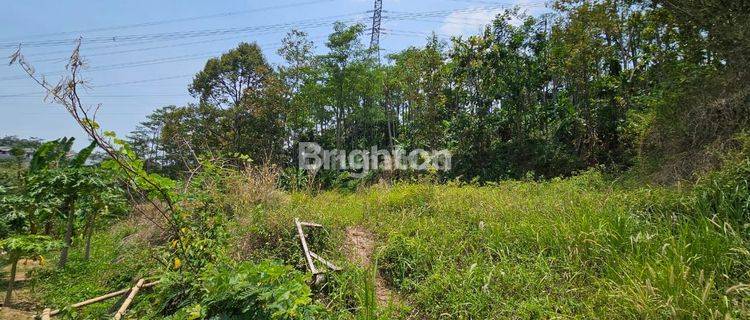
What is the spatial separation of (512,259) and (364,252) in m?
1.49

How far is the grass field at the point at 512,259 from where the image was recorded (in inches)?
92.9

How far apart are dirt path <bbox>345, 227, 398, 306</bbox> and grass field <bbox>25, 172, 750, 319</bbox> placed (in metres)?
0.02

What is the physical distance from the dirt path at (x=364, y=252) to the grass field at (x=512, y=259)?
18 millimetres

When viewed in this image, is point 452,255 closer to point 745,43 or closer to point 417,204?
point 417,204

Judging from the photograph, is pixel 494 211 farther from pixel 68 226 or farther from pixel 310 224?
pixel 68 226

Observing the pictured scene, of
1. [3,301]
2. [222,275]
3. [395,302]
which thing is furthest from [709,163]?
[3,301]

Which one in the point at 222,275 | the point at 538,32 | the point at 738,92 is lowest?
the point at 222,275

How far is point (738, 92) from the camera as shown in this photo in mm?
4547

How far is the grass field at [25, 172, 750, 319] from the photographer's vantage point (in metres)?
2.36

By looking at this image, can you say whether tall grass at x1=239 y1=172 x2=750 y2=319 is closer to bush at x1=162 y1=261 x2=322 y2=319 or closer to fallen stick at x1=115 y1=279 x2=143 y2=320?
bush at x1=162 y1=261 x2=322 y2=319

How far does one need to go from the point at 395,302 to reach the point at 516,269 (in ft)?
3.12

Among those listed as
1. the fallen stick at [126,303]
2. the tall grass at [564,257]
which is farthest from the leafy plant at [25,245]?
the tall grass at [564,257]

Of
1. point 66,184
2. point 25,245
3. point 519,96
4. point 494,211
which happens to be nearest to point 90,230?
point 66,184

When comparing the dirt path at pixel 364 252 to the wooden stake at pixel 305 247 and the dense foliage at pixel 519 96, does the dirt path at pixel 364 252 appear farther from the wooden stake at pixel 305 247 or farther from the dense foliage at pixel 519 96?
the dense foliage at pixel 519 96
